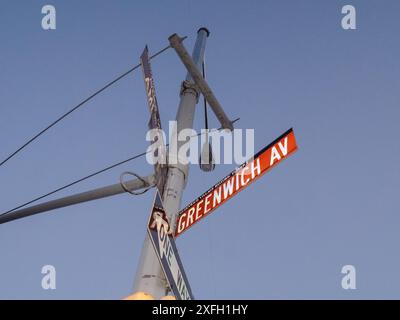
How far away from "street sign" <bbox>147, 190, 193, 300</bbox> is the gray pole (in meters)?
0.26

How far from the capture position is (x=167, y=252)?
392 centimetres

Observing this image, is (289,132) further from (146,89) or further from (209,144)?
Result: (146,89)

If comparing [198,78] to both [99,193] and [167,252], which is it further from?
[167,252]

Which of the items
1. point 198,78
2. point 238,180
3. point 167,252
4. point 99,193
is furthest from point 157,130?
point 167,252

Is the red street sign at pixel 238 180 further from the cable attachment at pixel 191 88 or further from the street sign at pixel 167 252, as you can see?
the cable attachment at pixel 191 88

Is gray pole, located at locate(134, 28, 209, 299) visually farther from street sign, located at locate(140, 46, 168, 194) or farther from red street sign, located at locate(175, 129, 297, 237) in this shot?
red street sign, located at locate(175, 129, 297, 237)

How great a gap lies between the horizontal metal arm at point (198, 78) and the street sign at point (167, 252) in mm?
2361

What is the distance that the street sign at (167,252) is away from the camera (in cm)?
382

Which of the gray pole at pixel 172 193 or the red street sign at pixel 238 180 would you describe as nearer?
the gray pole at pixel 172 193

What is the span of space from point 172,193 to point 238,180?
29.3 inches

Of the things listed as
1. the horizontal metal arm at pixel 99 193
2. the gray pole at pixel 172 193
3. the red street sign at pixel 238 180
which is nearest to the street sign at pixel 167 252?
the gray pole at pixel 172 193

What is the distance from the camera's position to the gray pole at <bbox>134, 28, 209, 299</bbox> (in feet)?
13.7

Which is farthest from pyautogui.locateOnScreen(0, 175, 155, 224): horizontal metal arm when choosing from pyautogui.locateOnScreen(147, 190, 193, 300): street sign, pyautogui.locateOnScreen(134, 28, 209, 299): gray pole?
pyautogui.locateOnScreen(147, 190, 193, 300): street sign
